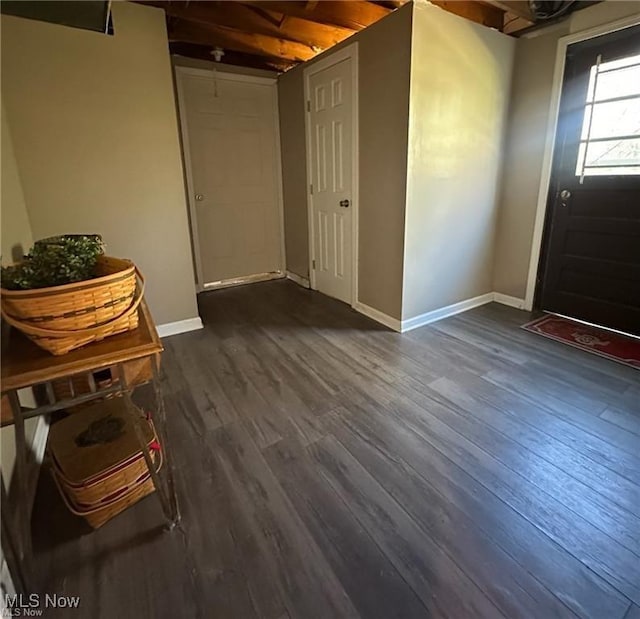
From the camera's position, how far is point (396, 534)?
1.29 m

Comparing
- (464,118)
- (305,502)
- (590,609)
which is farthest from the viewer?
(464,118)

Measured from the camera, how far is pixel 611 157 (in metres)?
2.68

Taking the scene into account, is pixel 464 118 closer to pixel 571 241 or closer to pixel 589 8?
pixel 589 8

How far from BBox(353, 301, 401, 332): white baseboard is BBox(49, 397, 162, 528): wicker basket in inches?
78.9

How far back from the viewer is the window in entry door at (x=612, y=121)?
99.6 inches

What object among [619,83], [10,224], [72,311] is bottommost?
[72,311]

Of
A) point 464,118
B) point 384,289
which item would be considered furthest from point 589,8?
point 384,289

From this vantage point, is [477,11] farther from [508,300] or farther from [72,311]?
[72,311]

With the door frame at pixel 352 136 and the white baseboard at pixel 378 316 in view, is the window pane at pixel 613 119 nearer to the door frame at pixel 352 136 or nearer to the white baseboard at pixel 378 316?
the door frame at pixel 352 136

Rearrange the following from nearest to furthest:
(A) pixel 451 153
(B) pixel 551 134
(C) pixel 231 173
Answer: (A) pixel 451 153
(B) pixel 551 134
(C) pixel 231 173

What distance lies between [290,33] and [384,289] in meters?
2.31

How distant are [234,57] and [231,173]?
1.11 metres

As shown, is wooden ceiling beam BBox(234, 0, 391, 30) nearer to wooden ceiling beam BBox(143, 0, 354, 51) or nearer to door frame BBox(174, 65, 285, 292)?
wooden ceiling beam BBox(143, 0, 354, 51)

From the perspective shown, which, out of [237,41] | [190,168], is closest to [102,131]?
[190,168]
